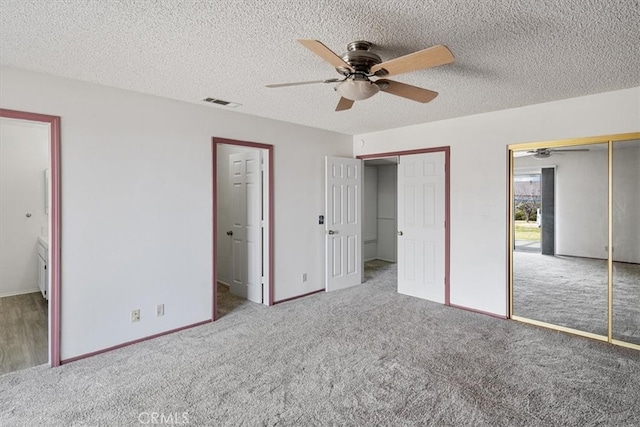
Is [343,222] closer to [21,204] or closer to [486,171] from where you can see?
[486,171]

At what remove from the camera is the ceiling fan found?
1922mm

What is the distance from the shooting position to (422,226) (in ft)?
15.7

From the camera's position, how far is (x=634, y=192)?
3273 millimetres

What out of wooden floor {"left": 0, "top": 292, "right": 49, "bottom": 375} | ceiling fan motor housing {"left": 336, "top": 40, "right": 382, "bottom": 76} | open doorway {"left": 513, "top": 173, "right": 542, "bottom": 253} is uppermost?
ceiling fan motor housing {"left": 336, "top": 40, "right": 382, "bottom": 76}

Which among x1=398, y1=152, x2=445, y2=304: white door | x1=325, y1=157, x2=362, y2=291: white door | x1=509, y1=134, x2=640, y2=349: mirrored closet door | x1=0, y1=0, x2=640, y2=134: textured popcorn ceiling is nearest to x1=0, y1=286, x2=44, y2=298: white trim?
x1=0, y1=0, x2=640, y2=134: textured popcorn ceiling

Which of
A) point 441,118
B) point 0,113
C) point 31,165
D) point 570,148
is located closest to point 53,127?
point 0,113

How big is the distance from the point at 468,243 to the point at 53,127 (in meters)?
4.43

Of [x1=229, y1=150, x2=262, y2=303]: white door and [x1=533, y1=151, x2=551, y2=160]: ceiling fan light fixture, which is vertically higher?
[x1=533, y1=151, x2=551, y2=160]: ceiling fan light fixture

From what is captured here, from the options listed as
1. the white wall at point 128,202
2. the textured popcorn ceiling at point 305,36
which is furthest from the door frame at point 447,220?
the white wall at point 128,202

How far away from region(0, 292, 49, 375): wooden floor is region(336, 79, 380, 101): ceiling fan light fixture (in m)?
3.35

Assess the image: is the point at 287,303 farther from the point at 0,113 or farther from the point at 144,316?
the point at 0,113

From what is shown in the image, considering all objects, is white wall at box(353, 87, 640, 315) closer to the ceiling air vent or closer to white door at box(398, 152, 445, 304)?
white door at box(398, 152, 445, 304)

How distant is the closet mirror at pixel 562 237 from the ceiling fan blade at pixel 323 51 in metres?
2.80

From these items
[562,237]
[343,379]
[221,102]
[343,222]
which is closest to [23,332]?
[221,102]
